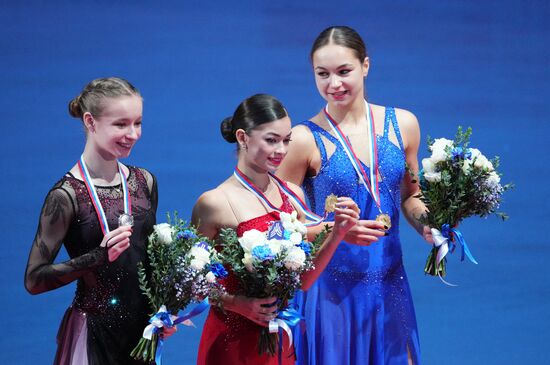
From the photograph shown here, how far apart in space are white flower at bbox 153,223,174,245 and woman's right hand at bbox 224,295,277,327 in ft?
1.08

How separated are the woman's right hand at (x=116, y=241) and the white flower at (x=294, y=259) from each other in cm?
51

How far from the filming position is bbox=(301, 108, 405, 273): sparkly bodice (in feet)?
12.6

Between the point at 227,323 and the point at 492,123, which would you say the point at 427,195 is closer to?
the point at 227,323

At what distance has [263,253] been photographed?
3.09 metres

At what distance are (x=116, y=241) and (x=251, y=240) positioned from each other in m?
0.44

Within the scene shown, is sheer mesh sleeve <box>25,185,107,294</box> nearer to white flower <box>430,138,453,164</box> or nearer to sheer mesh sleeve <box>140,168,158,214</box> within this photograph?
sheer mesh sleeve <box>140,168,158,214</box>

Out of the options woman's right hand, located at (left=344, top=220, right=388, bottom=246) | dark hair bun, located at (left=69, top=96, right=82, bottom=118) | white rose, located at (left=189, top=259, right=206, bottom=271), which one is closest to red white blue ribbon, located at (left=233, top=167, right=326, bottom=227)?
woman's right hand, located at (left=344, top=220, right=388, bottom=246)

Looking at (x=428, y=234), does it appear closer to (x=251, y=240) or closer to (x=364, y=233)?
(x=364, y=233)

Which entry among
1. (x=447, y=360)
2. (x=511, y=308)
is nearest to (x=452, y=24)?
(x=511, y=308)

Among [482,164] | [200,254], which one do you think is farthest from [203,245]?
[482,164]

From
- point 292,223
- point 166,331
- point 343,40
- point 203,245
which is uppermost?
point 343,40

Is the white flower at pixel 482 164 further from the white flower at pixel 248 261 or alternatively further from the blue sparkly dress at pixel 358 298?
the white flower at pixel 248 261

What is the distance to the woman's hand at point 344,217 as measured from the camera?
3.32 m

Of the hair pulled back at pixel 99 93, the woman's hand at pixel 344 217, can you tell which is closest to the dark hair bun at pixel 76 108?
the hair pulled back at pixel 99 93
